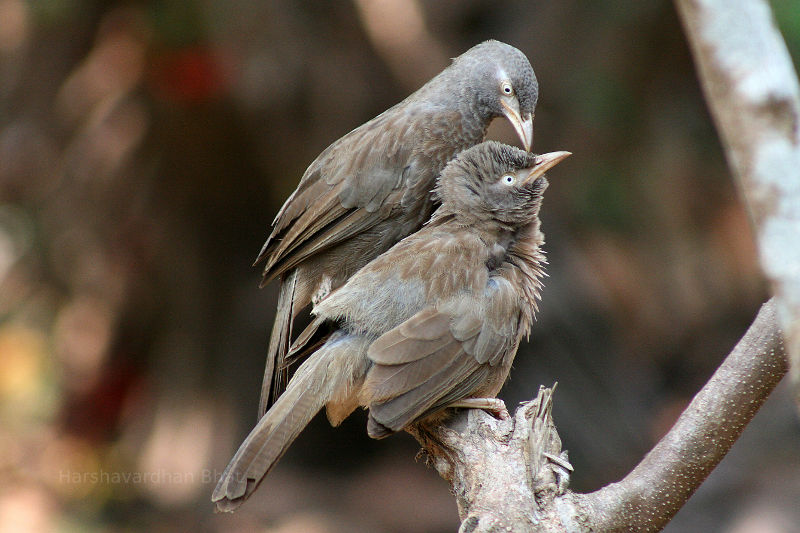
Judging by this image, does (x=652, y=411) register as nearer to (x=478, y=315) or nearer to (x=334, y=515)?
(x=334, y=515)

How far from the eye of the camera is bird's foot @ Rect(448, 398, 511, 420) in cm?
281

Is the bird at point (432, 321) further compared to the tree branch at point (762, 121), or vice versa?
the bird at point (432, 321)

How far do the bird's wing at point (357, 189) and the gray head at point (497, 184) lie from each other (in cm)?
26

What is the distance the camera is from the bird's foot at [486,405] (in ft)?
9.22

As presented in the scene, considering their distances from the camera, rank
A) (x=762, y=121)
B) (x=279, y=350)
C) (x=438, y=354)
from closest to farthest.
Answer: (x=762, y=121) < (x=438, y=354) < (x=279, y=350)

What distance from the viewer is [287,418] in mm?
2662

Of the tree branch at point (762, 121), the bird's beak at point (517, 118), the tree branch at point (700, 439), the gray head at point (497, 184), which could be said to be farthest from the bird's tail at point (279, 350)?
the tree branch at point (762, 121)

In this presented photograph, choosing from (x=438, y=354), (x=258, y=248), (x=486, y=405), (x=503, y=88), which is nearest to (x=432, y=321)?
(x=438, y=354)

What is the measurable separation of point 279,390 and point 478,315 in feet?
2.76

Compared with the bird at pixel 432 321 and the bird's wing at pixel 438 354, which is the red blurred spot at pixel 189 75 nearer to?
the bird at pixel 432 321

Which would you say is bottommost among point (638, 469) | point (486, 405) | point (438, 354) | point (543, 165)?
point (638, 469)

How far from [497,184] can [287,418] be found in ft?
3.56

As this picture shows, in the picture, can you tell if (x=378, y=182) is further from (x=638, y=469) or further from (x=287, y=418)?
(x=638, y=469)

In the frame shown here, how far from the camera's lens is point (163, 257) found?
21.6 ft
